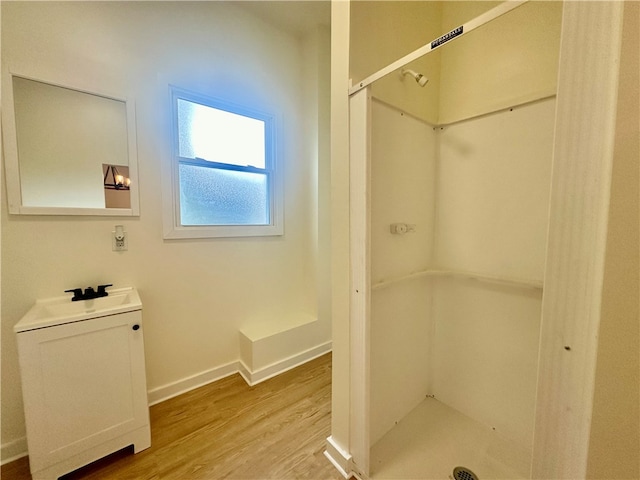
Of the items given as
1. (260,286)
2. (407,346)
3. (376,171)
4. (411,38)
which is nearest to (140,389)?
(260,286)

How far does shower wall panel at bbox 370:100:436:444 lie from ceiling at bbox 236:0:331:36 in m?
1.43

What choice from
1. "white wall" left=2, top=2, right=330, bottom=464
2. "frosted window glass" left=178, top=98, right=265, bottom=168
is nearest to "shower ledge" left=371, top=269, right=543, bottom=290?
"white wall" left=2, top=2, right=330, bottom=464

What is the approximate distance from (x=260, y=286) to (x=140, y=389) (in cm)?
106

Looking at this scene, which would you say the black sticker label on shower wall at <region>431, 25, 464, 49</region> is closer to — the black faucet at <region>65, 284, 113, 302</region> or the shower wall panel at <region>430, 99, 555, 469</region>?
the shower wall panel at <region>430, 99, 555, 469</region>

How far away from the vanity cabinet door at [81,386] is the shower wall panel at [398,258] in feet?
4.19

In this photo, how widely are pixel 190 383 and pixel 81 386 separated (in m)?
0.80

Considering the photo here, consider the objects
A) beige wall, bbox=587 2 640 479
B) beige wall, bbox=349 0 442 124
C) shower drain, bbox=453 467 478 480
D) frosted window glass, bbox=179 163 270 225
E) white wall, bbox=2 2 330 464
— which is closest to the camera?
beige wall, bbox=587 2 640 479

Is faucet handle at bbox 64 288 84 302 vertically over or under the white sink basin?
over

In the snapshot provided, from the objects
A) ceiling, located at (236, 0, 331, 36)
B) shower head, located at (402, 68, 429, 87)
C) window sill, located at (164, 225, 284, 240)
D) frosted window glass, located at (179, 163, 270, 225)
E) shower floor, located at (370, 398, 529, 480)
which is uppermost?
ceiling, located at (236, 0, 331, 36)

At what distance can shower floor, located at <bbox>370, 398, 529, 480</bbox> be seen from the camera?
1211mm

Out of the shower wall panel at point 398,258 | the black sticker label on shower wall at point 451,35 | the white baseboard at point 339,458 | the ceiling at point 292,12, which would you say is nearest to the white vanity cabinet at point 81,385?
the white baseboard at point 339,458

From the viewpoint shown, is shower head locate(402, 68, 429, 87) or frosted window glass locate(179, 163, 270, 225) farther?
frosted window glass locate(179, 163, 270, 225)

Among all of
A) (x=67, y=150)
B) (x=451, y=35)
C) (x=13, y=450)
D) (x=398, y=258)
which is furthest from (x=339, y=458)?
(x=67, y=150)

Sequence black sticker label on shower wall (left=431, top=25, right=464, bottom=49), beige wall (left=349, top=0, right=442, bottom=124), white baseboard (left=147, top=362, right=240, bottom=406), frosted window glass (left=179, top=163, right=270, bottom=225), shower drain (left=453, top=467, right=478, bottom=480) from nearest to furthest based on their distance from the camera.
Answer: black sticker label on shower wall (left=431, top=25, right=464, bottom=49)
beige wall (left=349, top=0, right=442, bottom=124)
shower drain (left=453, top=467, right=478, bottom=480)
white baseboard (left=147, top=362, right=240, bottom=406)
frosted window glass (left=179, top=163, right=270, bottom=225)
